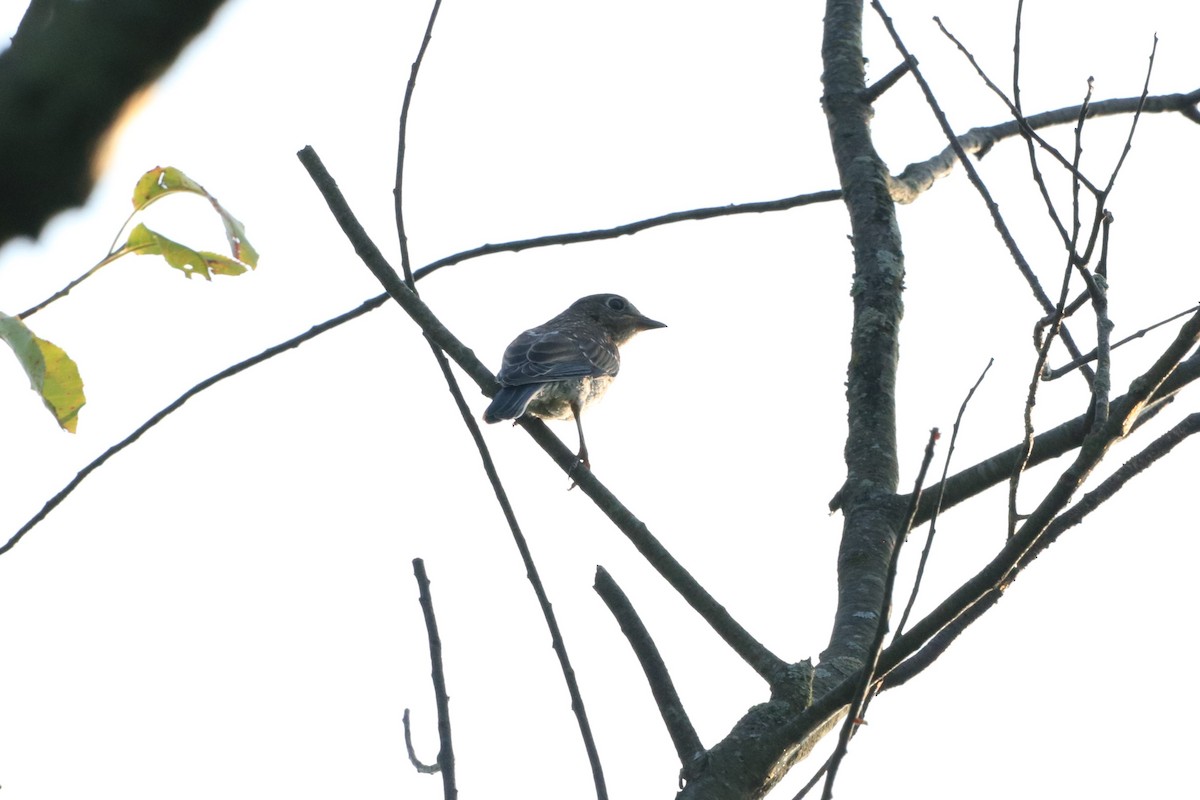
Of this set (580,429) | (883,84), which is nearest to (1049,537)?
(883,84)

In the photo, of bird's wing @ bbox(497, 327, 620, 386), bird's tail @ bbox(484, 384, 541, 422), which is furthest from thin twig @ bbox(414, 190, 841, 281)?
bird's wing @ bbox(497, 327, 620, 386)

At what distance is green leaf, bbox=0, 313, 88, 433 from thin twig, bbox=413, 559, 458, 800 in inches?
33.1

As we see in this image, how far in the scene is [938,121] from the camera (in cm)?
321

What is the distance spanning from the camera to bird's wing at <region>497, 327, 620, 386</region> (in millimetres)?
7023

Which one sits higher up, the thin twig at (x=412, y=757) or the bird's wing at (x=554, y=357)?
the bird's wing at (x=554, y=357)

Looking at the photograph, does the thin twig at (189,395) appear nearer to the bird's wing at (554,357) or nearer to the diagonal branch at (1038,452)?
the diagonal branch at (1038,452)

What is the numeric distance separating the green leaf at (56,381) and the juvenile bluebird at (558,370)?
13.4 feet

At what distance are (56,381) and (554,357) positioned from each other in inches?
228

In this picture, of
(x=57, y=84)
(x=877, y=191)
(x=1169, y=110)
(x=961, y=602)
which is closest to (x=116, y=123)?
(x=57, y=84)

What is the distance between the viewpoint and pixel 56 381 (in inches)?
66.2

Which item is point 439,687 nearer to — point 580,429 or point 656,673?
point 656,673

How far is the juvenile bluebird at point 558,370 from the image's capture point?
6609 millimetres

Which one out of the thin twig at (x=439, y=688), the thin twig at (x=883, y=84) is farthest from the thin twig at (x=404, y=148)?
the thin twig at (x=883, y=84)

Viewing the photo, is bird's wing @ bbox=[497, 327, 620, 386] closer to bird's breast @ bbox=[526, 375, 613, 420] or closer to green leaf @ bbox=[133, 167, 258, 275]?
bird's breast @ bbox=[526, 375, 613, 420]
